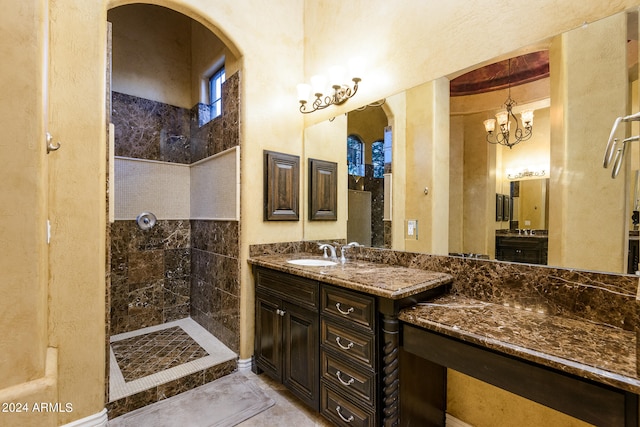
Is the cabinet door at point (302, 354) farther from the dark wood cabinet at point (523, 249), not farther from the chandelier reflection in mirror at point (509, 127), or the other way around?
the chandelier reflection in mirror at point (509, 127)

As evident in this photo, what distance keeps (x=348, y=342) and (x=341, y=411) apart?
43 cm

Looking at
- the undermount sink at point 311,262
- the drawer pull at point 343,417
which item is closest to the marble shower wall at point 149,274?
the undermount sink at point 311,262

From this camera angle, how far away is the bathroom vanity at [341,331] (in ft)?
4.95

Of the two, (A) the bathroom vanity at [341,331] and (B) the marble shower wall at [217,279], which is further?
(B) the marble shower wall at [217,279]

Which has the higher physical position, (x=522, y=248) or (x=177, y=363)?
(x=522, y=248)

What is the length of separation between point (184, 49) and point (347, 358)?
424 cm

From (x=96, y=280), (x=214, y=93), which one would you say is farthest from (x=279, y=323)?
(x=214, y=93)

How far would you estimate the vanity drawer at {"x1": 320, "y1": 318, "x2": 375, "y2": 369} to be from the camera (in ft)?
5.08

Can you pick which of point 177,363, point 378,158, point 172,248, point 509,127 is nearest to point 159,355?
point 177,363

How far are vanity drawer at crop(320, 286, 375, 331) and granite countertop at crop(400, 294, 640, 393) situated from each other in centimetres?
18

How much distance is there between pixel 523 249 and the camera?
1.60m

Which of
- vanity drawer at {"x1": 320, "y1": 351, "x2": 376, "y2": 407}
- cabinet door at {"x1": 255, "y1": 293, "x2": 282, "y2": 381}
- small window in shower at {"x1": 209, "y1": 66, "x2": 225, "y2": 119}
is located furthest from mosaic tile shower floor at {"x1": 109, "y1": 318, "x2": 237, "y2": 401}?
small window in shower at {"x1": 209, "y1": 66, "x2": 225, "y2": 119}

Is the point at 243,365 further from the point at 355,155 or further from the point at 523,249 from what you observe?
the point at 523,249

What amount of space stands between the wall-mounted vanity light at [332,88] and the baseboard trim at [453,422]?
8.10ft
